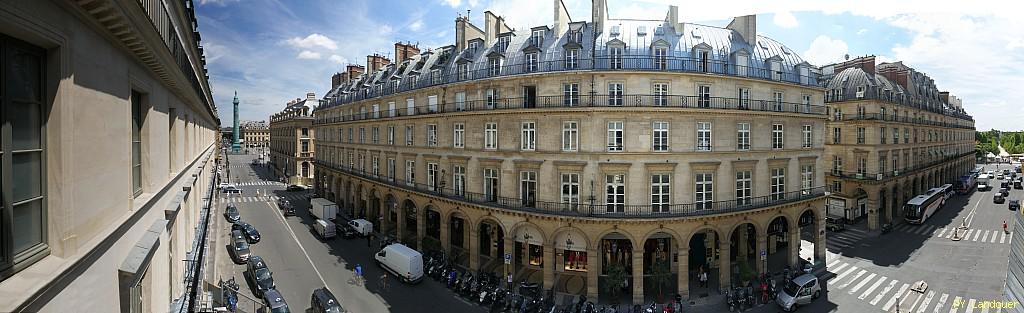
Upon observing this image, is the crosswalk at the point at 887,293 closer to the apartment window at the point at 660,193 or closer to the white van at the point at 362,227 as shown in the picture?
the apartment window at the point at 660,193

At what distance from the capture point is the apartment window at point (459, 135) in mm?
32281

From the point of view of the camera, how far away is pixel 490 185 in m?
30.4

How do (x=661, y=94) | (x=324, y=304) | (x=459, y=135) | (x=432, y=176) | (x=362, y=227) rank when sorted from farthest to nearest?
(x=362, y=227) → (x=432, y=176) → (x=459, y=135) → (x=661, y=94) → (x=324, y=304)

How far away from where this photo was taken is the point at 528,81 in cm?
2902

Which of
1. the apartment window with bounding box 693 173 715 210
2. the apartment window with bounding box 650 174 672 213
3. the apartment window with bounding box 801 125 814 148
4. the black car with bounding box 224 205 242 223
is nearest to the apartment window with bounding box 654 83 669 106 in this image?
the apartment window with bounding box 650 174 672 213

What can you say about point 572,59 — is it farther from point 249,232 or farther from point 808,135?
point 249,232

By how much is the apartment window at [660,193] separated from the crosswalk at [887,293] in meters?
13.8

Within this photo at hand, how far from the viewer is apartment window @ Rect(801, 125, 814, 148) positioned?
3253cm

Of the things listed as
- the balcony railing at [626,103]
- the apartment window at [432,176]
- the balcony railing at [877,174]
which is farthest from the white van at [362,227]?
the balcony railing at [877,174]

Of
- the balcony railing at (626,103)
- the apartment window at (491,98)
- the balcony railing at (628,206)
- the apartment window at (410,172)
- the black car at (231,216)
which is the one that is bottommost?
the black car at (231,216)

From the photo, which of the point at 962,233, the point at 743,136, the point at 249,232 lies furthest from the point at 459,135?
the point at 962,233

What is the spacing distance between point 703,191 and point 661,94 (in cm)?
687

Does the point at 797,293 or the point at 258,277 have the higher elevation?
the point at 258,277

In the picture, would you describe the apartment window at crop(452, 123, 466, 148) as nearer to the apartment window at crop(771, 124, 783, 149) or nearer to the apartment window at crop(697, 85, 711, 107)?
the apartment window at crop(697, 85, 711, 107)
